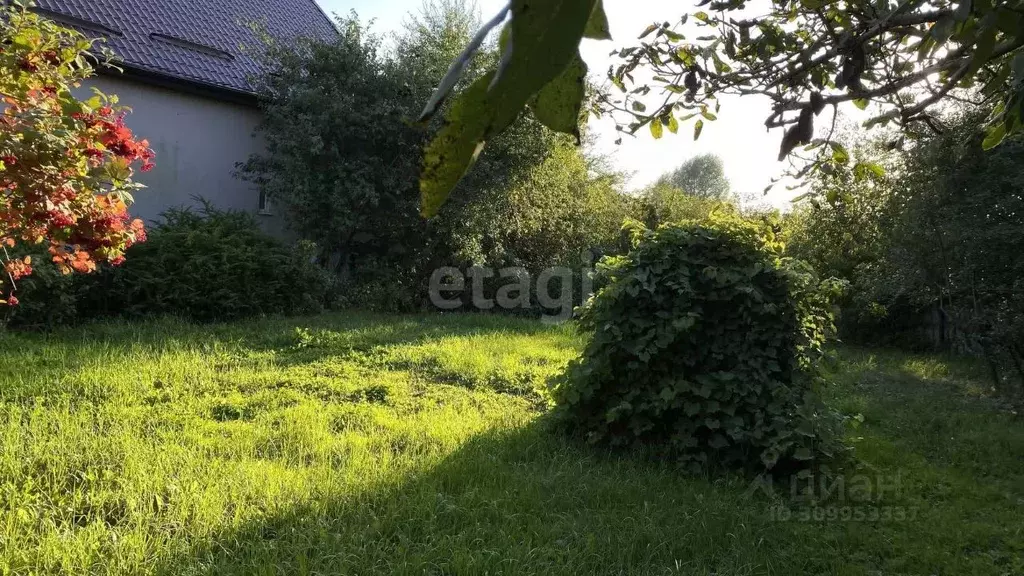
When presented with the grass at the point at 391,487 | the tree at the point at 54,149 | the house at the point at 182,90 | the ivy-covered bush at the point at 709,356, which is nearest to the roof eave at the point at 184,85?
the house at the point at 182,90

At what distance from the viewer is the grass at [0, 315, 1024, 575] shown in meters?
2.47

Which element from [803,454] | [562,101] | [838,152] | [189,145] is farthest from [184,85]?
[562,101]

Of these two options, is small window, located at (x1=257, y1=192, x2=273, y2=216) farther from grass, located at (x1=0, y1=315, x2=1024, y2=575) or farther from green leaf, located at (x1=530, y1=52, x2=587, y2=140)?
green leaf, located at (x1=530, y1=52, x2=587, y2=140)

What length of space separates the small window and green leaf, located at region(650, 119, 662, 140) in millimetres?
9104

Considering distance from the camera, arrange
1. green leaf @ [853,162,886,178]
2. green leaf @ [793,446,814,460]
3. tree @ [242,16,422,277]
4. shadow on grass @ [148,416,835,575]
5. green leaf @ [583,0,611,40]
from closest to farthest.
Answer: green leaf @ [583,0,611,40]
green leaf @ [853,162,886,178]
shadow on grass @ [148,416,835,575]
green leaf @ [793,446,814,460]
tree @ [242,16,422,277]

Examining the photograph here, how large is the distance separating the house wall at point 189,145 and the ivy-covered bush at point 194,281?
1042 millimetres

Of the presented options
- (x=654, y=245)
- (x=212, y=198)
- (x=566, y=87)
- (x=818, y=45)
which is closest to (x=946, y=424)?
(x=654, y=245)

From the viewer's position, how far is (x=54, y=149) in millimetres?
2053

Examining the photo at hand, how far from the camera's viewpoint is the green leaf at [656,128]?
1820mm

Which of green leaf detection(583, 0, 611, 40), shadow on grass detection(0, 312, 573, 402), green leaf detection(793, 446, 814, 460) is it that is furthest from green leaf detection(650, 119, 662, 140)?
shadow on grass detection(0, 312, 573, 402)

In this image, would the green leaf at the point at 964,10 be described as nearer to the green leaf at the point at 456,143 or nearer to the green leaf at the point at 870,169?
the green leaf at the point at 456,143

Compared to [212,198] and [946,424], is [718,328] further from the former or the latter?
[212,198]

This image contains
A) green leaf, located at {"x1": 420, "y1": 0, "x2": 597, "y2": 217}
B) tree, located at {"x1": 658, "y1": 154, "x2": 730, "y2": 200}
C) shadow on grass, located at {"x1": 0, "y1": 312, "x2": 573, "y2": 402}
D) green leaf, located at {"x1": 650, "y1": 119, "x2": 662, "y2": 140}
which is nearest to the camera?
green leaf, located at {"x1": 420, "y1": 0, "x2": 597, "y2": 217}

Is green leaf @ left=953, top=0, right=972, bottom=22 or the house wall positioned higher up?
the house wall
